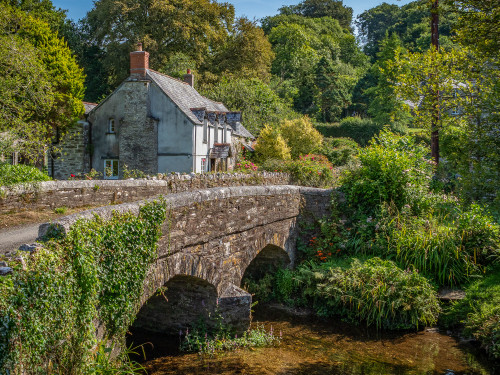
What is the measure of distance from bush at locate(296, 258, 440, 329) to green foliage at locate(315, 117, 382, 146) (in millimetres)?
29147

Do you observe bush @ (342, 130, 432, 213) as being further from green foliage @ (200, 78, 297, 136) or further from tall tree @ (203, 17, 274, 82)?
tall tree @ (203, 17, 274, 82)

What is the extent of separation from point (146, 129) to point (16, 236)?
15.9 metres

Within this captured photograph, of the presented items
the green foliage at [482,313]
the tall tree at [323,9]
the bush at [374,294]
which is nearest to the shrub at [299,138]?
the bush at [374,294]

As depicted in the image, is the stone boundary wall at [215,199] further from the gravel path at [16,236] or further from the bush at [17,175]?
the bush at [17,175]

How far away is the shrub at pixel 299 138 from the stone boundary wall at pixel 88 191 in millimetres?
17012

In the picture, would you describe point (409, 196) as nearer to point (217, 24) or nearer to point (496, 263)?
point (496, 263)

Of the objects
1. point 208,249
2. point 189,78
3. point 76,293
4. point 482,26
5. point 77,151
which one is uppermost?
point 189,78

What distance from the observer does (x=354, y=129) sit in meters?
40.3

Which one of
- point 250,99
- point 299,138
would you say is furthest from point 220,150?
point 250,99

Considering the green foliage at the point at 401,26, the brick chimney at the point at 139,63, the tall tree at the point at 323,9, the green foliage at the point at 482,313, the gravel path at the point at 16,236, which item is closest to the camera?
the gravel path at the point at 16,236

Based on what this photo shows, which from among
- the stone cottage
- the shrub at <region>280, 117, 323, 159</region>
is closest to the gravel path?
the stone cottage

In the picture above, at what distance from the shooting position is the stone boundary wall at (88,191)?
9227mm

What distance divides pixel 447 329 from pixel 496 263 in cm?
253

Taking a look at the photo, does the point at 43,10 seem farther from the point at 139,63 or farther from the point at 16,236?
the point at 16,236
